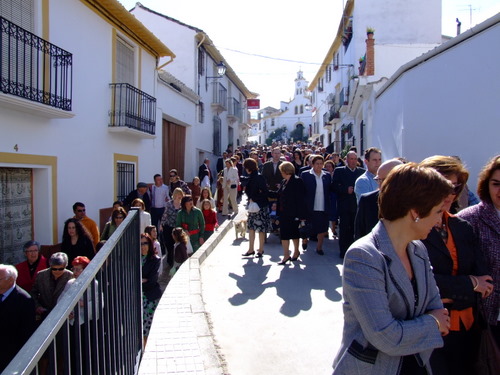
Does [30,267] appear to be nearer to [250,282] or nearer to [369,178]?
[250,282]

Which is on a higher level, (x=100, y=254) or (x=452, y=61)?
(x=452, y=61)

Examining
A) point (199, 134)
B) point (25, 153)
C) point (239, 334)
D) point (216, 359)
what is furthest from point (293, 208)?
point (199, 134)

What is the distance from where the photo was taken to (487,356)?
99.1 inches

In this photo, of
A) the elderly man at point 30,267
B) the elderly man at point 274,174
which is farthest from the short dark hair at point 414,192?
the elderly man at point 274,174

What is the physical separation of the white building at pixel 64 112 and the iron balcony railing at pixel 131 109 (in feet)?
0.09

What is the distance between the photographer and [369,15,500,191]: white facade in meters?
6.38

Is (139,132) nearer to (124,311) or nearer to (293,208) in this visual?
(293,208)

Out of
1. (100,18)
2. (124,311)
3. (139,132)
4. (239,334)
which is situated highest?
(100,18)

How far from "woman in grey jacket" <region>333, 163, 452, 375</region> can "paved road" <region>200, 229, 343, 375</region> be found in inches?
79.5

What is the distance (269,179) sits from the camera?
9.38 meters

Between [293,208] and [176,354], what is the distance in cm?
367

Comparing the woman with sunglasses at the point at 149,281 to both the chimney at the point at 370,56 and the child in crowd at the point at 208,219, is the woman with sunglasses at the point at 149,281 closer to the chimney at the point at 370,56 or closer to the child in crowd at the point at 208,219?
the child in crowd at the point at 208,219

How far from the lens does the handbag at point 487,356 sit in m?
2.48

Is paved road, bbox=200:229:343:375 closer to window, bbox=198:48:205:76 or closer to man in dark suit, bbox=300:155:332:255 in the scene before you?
man in dark suit, bbox=300:155:332:255
